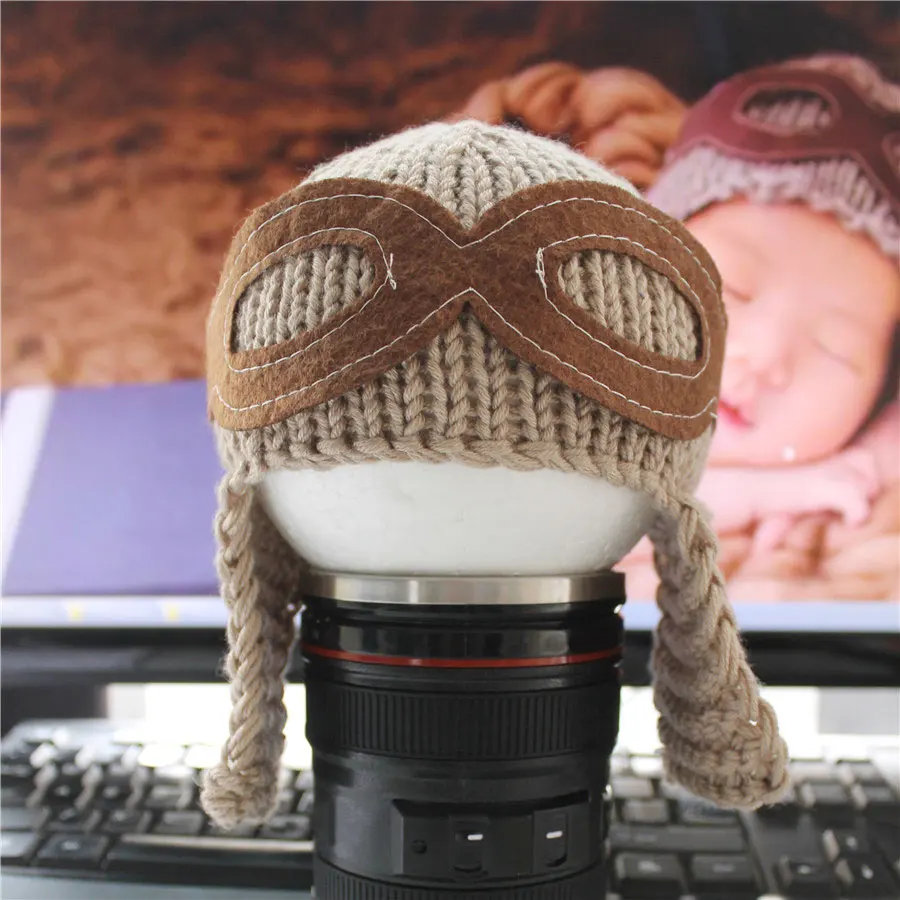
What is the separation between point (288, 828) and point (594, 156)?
2.02 ft

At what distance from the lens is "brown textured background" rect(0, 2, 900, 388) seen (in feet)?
2.51

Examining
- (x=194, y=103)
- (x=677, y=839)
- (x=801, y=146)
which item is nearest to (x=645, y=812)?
(x=677, y=839)

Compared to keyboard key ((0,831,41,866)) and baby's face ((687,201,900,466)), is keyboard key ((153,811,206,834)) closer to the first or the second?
keyboard key ((0,831,41,866))

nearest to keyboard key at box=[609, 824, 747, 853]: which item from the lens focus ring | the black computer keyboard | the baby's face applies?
the black computer keyboard

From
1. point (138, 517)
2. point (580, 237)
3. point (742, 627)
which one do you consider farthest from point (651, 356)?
point (138, 517)

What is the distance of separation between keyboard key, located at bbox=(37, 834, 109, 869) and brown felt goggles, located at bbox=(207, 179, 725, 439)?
375mm

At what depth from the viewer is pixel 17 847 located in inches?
23.7

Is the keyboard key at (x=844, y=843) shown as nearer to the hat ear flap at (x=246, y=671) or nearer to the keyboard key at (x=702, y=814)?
the keyboard key at (x=702, y=814)

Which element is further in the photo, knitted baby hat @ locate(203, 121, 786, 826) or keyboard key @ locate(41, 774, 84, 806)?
keyboard key @ locate(41, 774, 84, 806)

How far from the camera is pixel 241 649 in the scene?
0.47 meters

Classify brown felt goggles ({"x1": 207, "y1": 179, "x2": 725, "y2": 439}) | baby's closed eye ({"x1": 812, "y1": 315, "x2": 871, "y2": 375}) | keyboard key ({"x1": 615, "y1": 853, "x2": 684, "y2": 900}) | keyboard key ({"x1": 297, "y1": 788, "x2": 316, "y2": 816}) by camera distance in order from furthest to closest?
baby's closed eye ({"x1": 812, "y1": 315, "x2": 871, "y2": 375}) → keyboard key ({"x1": 297, "y1": 788, "x2": 316, "y2": 816}) → keyboard key ({"x1": 615, "y1": 853, "x2": 684, "y2": 900}) → brown felt goggles ({"x1": 207, "y1": 179, "x2": 725, "y2": 439})

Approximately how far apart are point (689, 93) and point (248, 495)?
0.58 meters

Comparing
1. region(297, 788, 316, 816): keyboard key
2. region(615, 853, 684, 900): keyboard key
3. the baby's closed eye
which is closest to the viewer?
region(615, 853, 684, 900): keyboard key

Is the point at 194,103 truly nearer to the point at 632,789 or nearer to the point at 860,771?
the point at 632,789
